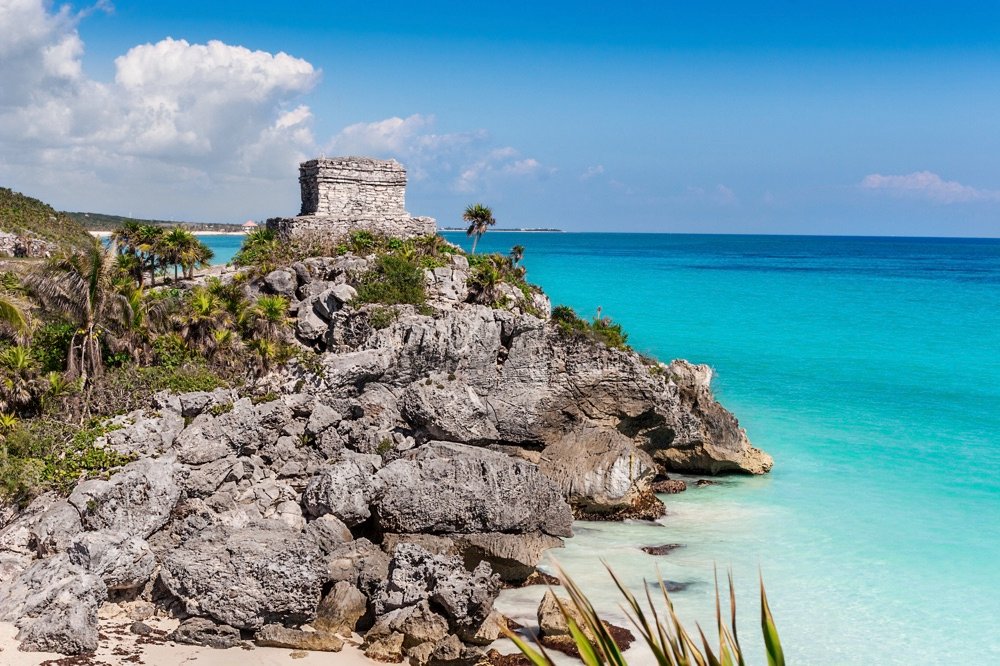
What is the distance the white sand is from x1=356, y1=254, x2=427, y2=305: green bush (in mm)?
10043

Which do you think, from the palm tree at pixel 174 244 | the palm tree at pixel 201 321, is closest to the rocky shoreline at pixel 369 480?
the palm tree at pixel 201 321

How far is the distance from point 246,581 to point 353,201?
1578cm

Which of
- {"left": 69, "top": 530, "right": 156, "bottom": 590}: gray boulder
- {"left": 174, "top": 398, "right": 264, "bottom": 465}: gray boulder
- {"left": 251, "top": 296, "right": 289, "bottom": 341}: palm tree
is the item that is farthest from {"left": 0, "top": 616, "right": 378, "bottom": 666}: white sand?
{"left": 251, "top": 296, "right": 289, "bottom": 341}: palm tree

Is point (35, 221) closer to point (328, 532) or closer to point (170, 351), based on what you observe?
point (170, 351)

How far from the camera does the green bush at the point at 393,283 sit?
20.2 meters

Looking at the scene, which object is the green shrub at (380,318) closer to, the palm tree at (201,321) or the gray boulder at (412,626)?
the palm tree at (201,321)

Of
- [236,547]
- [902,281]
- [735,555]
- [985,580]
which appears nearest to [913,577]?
[985,580]

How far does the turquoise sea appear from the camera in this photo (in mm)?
13234

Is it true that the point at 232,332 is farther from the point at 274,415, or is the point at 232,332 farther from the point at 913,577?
the point at 913,577

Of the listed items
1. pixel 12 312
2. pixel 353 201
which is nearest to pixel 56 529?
pixel 12 312

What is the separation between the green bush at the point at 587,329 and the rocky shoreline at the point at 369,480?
25cm

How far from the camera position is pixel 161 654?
438 inches

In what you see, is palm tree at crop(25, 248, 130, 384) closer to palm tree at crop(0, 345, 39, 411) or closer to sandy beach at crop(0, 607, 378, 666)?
palm tree at crop(0, 345, 39, 411)

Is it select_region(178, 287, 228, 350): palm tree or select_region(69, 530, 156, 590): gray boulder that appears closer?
select_region(69, 530, 156, 590): gray boulder
